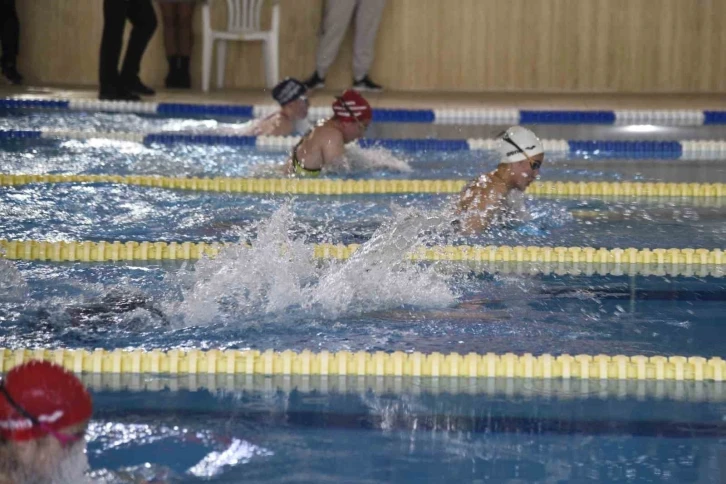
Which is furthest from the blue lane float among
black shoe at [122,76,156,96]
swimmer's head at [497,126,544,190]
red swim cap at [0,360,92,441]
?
red swim cap at [0,360,92,441]

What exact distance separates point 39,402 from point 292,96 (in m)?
5.15

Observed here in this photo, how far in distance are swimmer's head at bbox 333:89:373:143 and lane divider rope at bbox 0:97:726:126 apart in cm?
258

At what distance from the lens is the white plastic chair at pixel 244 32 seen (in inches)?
406

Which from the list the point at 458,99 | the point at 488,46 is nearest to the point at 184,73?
the point at 458,99

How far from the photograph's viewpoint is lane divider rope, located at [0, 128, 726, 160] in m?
7.60

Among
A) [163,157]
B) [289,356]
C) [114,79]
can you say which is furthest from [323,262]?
[114,79]

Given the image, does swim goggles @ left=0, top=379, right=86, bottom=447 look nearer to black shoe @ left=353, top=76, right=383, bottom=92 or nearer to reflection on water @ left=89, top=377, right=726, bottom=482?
reflection on water @ left=89, top=377, right=726, bottom=482

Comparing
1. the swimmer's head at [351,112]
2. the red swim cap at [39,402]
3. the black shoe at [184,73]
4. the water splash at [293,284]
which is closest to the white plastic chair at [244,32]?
the black shoe at [184,73]

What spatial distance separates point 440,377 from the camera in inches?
136

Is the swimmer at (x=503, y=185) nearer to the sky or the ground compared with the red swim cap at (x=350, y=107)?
nearer to the ground

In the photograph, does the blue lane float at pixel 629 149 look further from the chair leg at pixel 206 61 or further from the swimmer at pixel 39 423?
the swimmer at pixel 39 423

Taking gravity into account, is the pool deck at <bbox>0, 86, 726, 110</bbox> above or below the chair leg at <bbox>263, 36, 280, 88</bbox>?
below

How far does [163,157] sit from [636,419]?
4.59 metres

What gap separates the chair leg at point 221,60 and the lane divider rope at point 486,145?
9.84 ft
